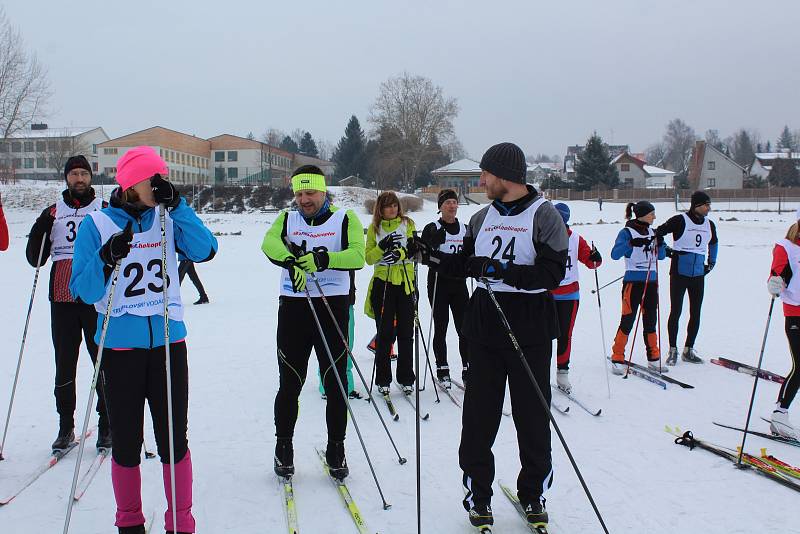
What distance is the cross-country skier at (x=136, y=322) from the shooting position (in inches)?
110

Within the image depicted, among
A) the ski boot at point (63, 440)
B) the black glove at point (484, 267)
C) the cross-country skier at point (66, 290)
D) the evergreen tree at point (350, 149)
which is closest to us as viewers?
the black glove at point (484, 267)

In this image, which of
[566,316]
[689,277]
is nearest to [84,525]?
[566,316]

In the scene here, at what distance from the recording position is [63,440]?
4215 mm

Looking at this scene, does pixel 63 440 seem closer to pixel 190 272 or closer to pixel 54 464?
pixel 54 464

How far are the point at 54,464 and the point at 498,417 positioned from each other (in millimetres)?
3148

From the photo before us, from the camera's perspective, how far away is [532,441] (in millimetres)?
3275

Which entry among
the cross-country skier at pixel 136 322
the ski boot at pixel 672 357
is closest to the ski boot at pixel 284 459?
the cross-country skier at pixel 136 322

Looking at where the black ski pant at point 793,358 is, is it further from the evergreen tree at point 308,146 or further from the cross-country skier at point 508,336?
the evergreen tree at point 308,146

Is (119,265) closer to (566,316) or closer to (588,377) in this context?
(566,316)

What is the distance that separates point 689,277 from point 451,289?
323 centimetres

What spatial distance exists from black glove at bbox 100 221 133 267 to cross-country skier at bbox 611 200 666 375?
5430mm

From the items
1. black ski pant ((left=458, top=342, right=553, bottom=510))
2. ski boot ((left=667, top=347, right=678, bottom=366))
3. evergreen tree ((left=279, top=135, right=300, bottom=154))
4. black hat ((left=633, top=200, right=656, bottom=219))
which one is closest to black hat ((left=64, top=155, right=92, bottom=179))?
black ski pant ((left=458, top=342, right=553, bottom=510))

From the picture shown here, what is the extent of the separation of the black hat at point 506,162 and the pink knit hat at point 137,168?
1.75m

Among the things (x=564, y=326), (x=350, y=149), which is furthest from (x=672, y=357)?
(x=350, y=149)
